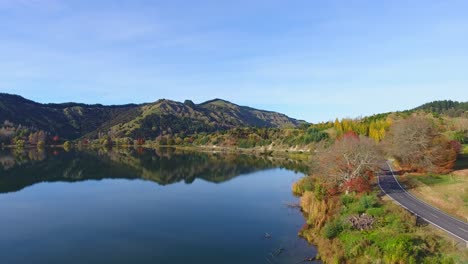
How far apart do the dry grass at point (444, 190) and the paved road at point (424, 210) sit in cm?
158

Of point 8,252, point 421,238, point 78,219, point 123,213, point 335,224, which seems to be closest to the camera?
point 421,238

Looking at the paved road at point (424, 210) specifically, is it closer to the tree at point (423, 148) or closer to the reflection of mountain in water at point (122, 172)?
the tree at point (423, 148)

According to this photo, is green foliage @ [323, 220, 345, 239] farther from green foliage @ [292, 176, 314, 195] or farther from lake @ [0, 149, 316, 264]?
green foliage @ [292, 176, 314, 195]

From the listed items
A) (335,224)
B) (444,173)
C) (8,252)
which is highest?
(444,173)

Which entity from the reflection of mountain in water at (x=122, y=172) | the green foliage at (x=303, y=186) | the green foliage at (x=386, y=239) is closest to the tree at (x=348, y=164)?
the green foliage at (x=303, y=186)

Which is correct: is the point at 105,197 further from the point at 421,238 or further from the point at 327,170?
the point at 421,238

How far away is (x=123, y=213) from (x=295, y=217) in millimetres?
27792

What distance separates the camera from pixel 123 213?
200ft

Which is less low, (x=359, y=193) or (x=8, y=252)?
(x=359, y=193)

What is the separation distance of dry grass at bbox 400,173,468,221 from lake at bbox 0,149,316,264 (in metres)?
19.5

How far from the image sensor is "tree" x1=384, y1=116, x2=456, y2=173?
74.4 meters

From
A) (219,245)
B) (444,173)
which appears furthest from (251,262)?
(444,173)

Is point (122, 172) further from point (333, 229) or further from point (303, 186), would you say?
point (333, 229)

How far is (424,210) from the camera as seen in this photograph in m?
49.2
